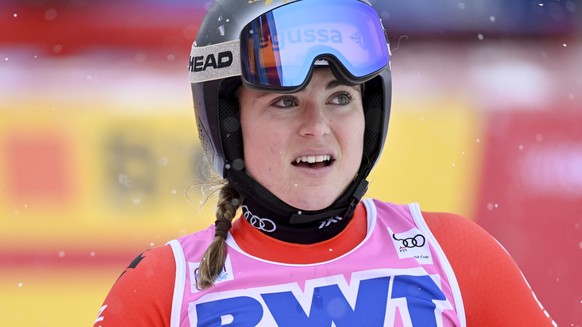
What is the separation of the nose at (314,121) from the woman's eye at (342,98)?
2.1 inches

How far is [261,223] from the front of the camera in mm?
2273

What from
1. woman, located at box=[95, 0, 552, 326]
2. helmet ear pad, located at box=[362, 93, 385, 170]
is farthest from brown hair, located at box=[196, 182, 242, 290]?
helmet ear pad, located at box=[362, 93, 385, 170]

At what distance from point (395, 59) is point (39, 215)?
2033mm

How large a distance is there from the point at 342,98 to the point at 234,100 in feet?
1.10

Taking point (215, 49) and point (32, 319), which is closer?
point (215, 49)

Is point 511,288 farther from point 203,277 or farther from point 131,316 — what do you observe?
point 131,316

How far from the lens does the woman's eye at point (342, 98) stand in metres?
2.14

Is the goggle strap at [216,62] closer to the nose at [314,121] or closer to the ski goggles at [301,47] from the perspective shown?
the ski goggles at [301,47]

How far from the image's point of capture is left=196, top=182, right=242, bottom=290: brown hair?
2.08m

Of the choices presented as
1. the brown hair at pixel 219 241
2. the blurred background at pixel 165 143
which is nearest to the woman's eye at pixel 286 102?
the brown hair at pixel 219 241

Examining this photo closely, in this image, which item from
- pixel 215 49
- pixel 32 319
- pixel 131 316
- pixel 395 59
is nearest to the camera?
pixel 131 316

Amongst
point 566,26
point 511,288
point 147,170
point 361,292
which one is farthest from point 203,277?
point 566,26

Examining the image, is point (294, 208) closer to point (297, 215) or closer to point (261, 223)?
point (297, 215)

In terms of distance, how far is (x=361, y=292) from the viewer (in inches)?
82.0
